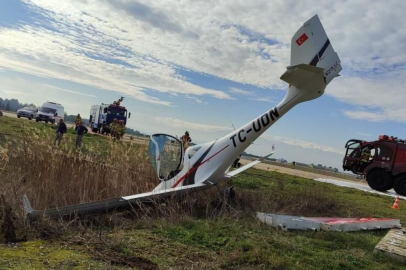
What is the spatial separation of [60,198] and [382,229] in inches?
240

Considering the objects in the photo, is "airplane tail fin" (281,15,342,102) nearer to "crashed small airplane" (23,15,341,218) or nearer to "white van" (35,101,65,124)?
"crashed small airplane" (23,15,341,218)

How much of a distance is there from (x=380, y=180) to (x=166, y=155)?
45.6 ft

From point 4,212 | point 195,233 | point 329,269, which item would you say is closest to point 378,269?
point 329,269

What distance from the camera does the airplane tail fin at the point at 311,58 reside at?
750cm

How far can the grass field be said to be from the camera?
392 cm

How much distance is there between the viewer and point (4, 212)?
14.2 ft

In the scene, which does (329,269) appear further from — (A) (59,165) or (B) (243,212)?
(A) (59,165)

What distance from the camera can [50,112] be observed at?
1620 inches

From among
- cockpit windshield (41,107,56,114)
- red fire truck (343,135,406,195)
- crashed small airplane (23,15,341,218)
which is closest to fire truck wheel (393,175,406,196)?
red fire truck (343,135,406,195)

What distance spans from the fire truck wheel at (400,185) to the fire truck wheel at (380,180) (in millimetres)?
263

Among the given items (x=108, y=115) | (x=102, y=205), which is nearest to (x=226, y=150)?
(x=102, y=205)

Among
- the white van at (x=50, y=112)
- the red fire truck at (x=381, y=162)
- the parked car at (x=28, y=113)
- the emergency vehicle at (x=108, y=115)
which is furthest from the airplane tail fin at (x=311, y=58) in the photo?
the parked car at (x=28, y=113)

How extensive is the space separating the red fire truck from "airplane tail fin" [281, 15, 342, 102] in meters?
12.1

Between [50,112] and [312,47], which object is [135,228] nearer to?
[312,47]
